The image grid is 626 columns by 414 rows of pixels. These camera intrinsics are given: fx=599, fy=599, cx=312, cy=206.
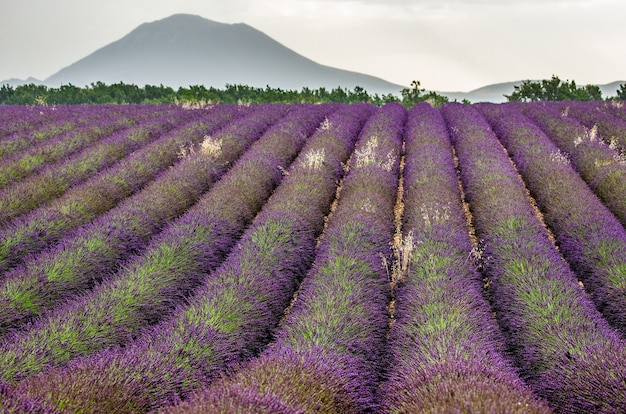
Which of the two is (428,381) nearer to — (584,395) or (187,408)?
(584,395)

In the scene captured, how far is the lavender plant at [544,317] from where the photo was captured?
455cm

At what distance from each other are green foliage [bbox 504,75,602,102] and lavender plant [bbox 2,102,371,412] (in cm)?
3092

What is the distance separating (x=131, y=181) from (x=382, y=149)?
5.19 m

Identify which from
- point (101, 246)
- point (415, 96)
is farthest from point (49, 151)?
point (415, 96)

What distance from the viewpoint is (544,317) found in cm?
561

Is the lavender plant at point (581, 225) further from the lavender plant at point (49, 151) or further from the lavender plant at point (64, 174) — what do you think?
the lavender plant at point (49, 151)

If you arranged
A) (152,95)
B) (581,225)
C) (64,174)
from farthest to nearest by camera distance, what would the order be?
(152,95)
(64,174)
(581,225)

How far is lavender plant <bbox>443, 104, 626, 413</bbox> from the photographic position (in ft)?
14.9

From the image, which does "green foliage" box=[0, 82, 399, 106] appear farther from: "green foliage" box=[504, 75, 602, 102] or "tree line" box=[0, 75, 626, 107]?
"green foliage" box=[504, 75, 602, 102]

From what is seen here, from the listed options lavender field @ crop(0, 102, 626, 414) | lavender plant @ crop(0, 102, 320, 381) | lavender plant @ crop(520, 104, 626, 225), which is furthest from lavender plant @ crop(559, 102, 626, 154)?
lavender plant @ crop(0, 102, 320, 381)

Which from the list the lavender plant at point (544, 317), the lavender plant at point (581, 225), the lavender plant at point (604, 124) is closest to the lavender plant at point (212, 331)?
the lavender plant at point (544, 317)

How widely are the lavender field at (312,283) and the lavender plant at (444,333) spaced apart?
27 mm

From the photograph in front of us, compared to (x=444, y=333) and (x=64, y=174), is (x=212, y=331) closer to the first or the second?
(x=444, y=333)

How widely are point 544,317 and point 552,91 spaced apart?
3443 centimetres
